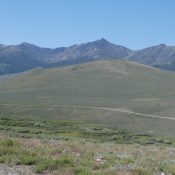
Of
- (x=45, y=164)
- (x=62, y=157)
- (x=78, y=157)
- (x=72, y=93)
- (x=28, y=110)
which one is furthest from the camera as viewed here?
(x=72, y=93)

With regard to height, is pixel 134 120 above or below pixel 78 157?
below

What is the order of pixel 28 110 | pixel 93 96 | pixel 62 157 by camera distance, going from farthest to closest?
1. pixel 93 96
2. pixel 28 110
3. pixel 62 157

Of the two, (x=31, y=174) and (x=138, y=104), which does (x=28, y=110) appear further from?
(x=31, y=174)

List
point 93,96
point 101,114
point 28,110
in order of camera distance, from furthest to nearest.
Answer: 1. point 93,96
2. point 28,110
3. point 101,114

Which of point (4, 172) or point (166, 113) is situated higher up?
point (4, 172)

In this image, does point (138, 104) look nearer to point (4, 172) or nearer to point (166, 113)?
point (166, 113)

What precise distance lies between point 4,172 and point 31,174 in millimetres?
726

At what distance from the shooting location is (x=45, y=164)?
561 inches

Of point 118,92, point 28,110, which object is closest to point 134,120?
point 28,110

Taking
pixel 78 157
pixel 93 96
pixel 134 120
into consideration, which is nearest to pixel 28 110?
pixel 134 120

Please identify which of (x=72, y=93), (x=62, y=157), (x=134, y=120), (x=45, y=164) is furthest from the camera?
(x=72, y=93)

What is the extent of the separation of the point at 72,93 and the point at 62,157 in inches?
6799

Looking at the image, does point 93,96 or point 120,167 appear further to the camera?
point 93,96

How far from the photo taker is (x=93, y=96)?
579 feet
